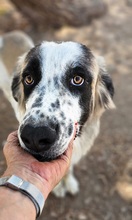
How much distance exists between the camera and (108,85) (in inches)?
132

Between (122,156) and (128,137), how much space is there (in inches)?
14.1

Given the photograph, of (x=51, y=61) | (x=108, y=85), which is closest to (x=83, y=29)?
(x=108, y=85)

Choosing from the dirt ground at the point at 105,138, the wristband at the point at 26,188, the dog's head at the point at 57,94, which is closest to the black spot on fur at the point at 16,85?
the dog's head at the point at 57,94

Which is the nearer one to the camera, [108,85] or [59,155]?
[59,155]

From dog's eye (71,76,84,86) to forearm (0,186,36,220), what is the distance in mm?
1000

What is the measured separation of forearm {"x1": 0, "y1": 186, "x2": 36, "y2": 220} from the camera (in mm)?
1886

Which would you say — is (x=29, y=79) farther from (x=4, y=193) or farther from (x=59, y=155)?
(x=4, y=193)

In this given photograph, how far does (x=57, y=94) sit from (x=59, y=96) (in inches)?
0.9

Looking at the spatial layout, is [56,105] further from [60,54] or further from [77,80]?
[60,54]

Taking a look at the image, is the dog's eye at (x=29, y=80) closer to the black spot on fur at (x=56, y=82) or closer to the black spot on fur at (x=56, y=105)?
the black spot on fur at (x=56, y=82)

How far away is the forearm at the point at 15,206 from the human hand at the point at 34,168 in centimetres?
13

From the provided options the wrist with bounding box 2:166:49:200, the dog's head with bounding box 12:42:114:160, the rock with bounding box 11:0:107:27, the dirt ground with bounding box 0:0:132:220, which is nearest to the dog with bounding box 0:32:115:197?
the dog's head with bounding box 12:42:114:160

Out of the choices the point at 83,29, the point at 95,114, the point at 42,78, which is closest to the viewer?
the point at 42,78

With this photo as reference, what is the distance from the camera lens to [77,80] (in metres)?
2.69
